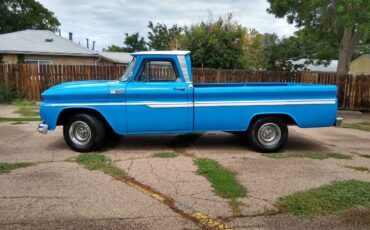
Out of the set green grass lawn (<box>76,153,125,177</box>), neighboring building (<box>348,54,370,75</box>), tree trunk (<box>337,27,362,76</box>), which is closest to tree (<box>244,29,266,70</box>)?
tree trunk (<box>337,27,362,76</box>)

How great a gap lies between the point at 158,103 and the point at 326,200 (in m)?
3.65

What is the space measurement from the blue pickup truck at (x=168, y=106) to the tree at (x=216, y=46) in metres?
12.1

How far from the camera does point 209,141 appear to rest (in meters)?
Result: 8.86

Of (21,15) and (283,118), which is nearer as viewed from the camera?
(283,118)

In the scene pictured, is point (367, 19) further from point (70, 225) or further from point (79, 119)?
point (70, 225)

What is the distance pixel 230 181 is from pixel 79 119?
3397 mm

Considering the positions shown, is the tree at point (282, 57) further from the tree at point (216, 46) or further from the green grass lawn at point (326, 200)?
the green grass lawn at point (326, 200)

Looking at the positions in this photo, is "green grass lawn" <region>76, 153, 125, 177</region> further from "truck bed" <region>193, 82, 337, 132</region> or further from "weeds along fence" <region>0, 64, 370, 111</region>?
"weeds along fence" <region>0, 64, 370, 111</region>

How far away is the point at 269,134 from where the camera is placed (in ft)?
25.6

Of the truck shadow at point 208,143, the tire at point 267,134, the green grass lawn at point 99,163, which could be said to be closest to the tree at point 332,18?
the truck shadow at point 208,143

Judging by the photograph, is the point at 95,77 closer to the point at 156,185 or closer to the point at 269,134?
the point at 269,134

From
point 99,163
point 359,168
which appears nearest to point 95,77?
point 99,163

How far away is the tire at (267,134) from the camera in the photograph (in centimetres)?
768

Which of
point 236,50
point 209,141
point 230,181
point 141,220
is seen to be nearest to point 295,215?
point 230,181
